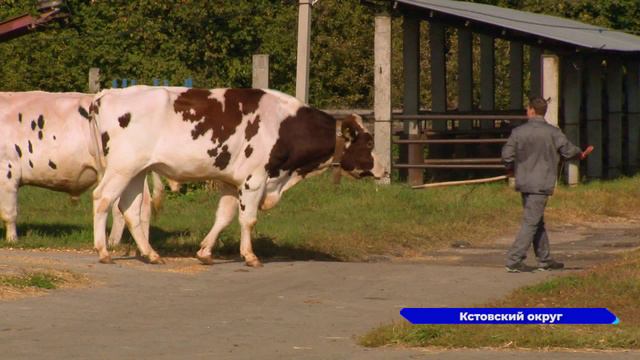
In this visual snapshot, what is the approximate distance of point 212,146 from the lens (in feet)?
51.3

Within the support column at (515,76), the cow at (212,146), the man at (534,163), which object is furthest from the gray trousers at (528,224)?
the support column at (515,76)

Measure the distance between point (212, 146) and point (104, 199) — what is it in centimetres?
125

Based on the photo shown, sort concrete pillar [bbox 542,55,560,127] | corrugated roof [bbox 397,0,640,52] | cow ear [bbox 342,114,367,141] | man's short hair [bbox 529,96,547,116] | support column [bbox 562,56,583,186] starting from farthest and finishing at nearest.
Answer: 1. support column [bbox 562,56,583,186]
2. concrete pillar [bbox 542,55,560,127]
3. corrugated roof [bbox 397,0,640,52]
4. cow ear [bbox 342,114,367,141]
5. man's short hair [bbox 529,96,547,116]

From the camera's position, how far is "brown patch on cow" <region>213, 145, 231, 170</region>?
15664 mm

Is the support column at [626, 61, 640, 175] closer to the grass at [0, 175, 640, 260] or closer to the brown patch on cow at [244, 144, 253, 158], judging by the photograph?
the grass at [0, 175, 640, 260]

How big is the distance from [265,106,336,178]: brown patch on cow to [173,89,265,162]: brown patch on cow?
0.46m

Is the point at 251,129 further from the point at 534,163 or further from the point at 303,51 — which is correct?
the point at 303,51

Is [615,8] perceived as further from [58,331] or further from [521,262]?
[58,331]

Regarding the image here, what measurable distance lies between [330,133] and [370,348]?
243 inches

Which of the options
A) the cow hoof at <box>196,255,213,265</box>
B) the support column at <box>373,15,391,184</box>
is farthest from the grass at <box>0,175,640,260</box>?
the support column at <box>373,15,391,184</box>

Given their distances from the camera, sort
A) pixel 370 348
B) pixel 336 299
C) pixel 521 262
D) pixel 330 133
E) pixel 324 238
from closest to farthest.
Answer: pixel 370 348 < pixel 336 299 < pixel 521 262 < pixel 330 133 < pixel 324 238

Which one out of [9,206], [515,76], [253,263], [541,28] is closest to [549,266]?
[253,263]

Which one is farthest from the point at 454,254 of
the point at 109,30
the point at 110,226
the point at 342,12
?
the point at 342,12

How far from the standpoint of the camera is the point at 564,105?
27828mm
